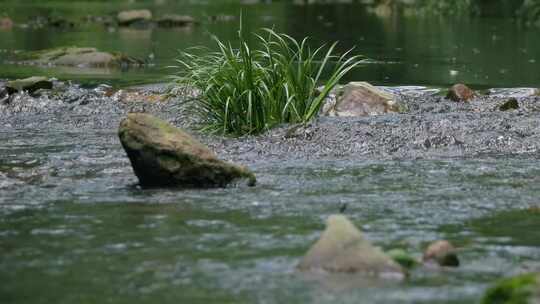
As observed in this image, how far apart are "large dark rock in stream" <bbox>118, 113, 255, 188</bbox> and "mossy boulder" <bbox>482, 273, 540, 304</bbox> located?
4.22m

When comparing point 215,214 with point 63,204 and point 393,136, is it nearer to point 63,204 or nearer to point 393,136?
point 63,204

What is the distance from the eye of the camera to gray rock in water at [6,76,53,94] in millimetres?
18156

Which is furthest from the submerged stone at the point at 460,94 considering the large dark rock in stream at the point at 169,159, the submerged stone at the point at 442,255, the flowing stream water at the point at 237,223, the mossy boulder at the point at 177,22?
the mossy boulder at the point at 177,22

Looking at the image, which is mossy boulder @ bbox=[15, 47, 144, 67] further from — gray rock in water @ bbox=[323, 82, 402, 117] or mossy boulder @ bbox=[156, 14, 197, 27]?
mossy boulder @ bbox=[156, 14, 197, 27]

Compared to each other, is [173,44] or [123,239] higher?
[123,239]

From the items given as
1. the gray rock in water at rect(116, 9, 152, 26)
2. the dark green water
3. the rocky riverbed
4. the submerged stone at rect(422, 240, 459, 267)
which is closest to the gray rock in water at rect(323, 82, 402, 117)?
the rocky riverbed

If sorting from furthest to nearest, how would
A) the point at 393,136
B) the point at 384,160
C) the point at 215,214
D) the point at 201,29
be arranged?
the point at 201,29 < the point at 393,136 < the point at 384,160 < the point at 215,214

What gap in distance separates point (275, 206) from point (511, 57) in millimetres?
17959

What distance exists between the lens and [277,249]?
303 inches

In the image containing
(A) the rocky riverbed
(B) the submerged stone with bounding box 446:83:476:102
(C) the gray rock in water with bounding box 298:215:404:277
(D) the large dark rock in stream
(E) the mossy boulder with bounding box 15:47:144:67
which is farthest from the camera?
(E) the mossy boulder with bounding box 15:47:144:67

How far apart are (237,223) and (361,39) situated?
79.1ft

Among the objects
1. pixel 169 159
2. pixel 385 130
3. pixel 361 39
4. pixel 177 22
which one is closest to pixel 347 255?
pixel 169 159

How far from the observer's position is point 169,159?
9.95 meters

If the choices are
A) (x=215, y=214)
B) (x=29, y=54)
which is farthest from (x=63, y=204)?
(x=29, y=54)
